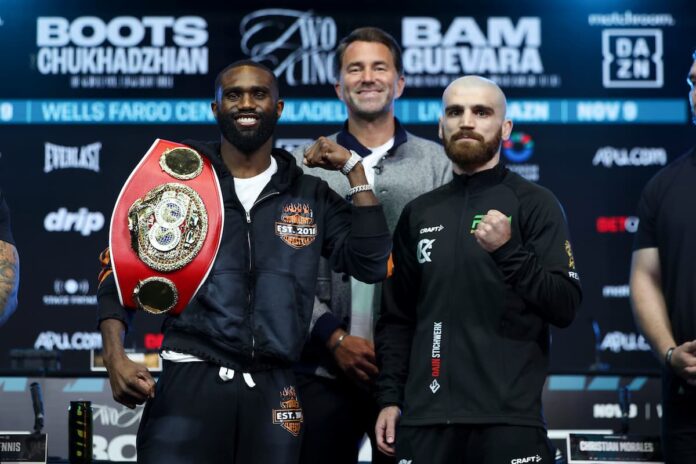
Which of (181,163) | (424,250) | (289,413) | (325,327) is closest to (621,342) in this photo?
(325,327)

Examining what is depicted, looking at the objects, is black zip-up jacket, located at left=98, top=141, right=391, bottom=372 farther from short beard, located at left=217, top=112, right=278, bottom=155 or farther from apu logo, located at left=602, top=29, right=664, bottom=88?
apu logo, located at left=602, top=29, right=664, bottom=88

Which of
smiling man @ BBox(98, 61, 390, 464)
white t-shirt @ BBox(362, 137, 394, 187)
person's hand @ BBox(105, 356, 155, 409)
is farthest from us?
white t-shirt @ BBox(362, 137, 394, 187)

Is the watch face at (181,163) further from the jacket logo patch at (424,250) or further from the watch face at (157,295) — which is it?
the jacket logo patch at (424,250)

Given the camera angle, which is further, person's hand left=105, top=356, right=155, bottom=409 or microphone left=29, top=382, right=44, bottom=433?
microphone left=29, top=382, right=44, bottom=433

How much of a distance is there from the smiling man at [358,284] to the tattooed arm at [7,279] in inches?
33.4

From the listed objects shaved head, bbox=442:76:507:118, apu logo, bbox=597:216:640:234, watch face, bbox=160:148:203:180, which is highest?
shaved head, bbox=442:76:507:118

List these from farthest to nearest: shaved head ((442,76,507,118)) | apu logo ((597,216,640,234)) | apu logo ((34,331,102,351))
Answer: apu logo ((597,216,640,234)), apu logo ((34,331,102,351)), shaved head ((442,76,507,118))

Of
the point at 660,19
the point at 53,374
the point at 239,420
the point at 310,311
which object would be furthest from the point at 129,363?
the point at 660,19

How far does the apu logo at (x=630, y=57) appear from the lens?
6.22 m

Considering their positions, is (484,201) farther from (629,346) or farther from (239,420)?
(629,346)

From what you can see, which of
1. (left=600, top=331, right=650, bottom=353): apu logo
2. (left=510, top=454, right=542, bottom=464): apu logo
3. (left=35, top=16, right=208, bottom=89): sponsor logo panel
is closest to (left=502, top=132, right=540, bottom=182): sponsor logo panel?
(left=600, top=331, right=650, bottom=353): apu logo

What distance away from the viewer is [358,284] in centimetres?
337

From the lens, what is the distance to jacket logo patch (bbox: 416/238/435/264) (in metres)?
2.96

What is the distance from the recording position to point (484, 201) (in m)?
2.95
